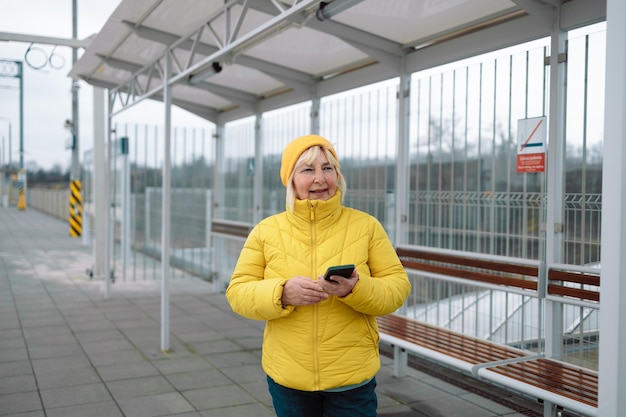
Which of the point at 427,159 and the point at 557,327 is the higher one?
the point at 427,159

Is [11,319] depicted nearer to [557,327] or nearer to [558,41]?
[557,327]

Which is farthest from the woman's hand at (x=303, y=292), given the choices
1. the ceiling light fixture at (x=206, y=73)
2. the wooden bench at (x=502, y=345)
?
the ceiling light fixture at (x=206, y=73)

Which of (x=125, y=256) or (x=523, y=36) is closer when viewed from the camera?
(x=523, y=36)

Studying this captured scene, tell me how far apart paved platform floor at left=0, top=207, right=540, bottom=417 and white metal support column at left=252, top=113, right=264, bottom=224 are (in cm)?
141

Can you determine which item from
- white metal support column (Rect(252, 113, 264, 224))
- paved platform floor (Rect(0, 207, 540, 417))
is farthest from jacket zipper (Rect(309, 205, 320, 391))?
white metal support column (Rect(252, 113, 264, 224))

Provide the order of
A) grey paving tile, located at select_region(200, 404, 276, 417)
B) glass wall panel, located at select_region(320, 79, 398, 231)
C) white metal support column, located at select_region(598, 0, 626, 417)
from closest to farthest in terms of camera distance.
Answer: white metal support column, located at select_region(598, 0, 626, 417)
grey paving tile, located at select_region(200, 404, 276, 417)
glass wall panel, located at select_region(320, 79, 398, 231)

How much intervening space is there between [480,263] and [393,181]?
1446 mm

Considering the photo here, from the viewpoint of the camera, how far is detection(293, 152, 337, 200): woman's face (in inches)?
93.6

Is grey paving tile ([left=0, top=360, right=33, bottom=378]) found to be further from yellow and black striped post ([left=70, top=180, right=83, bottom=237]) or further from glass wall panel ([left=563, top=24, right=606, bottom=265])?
yellow and black striped post ([left=70, top=180, right=83, bottom=237])

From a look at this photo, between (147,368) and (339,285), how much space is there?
3.99 meters

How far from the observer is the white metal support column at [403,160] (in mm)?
5672

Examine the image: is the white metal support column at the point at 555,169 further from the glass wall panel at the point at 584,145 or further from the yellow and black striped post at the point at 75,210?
the yellow and black striped post at the point at 75,210

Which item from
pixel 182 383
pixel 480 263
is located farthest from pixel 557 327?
pixel 182 383

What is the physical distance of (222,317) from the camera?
780cm
